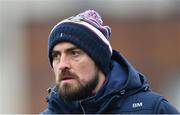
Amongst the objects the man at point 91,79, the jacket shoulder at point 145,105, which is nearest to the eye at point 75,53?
the man at point 91,79

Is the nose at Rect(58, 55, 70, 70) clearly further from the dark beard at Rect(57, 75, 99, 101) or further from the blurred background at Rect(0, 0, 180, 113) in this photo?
the blurred background at Rect(0, 0, 180, 113)

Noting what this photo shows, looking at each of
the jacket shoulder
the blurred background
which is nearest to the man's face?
the jacket shoulder

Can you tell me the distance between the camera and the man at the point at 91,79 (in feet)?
19.6

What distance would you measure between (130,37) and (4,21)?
2.88 metres

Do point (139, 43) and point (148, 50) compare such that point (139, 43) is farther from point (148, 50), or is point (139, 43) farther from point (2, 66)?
point (2, 66)

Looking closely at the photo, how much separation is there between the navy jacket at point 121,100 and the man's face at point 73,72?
0.22 ft

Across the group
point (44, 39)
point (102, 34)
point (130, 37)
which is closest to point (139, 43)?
point (130, 37)

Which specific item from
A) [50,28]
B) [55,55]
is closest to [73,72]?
[55,55]

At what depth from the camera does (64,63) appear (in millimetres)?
6035

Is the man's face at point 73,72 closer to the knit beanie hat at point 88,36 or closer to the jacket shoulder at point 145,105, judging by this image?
the knit beanie hat at point 88,36

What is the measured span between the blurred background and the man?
524 inches

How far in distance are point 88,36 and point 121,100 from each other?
0.53 metres

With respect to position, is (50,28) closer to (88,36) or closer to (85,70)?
(88,36)

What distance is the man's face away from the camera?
237 inches
